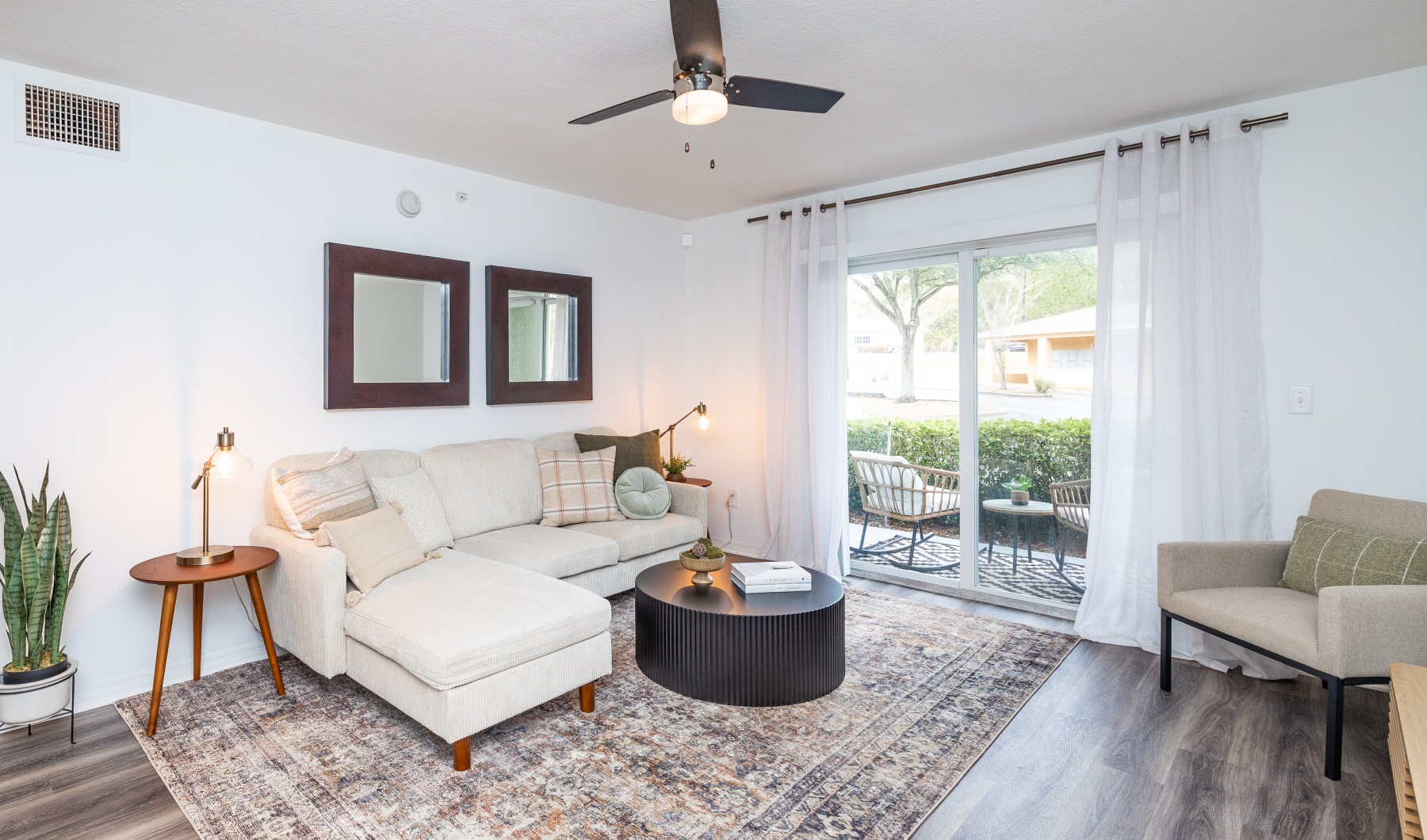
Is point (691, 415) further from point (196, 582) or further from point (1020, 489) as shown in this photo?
point (196, 582)

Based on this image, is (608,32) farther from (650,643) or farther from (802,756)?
(802,756)

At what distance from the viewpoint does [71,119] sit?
279 centimetres

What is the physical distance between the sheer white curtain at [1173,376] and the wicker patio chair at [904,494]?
0.87 meters

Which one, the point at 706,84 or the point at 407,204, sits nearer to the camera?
the point at 706,84

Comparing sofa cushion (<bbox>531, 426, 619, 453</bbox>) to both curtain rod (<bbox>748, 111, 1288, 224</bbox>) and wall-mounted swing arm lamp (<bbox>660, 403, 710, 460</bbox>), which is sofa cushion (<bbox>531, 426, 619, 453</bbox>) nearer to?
wall-mounted swing arm lamp (<bbox>660, 403, 710, 460</bbox>)

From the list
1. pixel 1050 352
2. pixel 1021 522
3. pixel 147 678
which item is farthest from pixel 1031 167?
→ pixel 147 678

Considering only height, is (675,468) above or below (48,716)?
above

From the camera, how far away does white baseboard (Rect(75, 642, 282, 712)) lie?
2.83m

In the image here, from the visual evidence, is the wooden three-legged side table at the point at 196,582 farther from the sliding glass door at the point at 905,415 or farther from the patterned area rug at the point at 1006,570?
the patterned area rug at the point at 1006,570

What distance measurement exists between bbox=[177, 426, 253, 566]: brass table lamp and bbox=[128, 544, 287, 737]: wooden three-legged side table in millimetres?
27

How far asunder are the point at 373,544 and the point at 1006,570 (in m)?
3.34

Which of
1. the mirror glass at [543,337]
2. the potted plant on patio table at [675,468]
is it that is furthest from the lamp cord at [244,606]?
the potted plant on patio table at [675,468]

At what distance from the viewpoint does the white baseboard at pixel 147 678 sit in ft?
9.27

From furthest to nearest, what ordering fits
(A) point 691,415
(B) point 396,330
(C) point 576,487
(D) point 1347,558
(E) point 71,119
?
(A) point 691,415
(C) point 576,487
(B) point 396,330
(E) point 71,119
(D) point 1347,558
